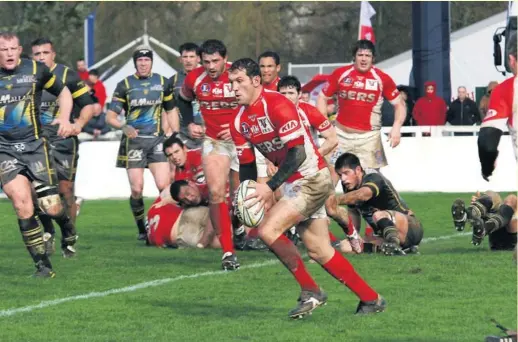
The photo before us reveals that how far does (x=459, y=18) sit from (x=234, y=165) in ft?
148

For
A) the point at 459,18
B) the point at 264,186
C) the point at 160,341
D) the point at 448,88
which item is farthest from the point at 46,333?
the point at 459,18

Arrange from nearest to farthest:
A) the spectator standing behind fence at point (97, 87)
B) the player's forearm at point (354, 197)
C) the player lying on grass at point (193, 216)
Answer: the player's forearm at point (354, 197)
the player lying on grass at point (193, 216)
the spectator standing behind fence at point (97, 87)

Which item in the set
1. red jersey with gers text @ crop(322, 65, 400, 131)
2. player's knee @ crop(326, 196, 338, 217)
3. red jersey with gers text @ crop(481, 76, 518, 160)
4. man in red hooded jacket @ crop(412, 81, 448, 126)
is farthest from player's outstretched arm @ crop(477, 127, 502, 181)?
man in red hooded jacket @ crop(412, 81, 448, 126)

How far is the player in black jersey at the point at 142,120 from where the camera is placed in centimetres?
1786

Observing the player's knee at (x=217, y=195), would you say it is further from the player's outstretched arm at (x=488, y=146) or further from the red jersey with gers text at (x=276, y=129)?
the player's outstretched arm at (x=488, y=146)

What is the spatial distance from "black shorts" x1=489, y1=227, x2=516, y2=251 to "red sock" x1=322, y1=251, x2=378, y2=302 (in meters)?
4.71

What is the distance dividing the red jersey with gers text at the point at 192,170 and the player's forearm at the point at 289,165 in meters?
6.55

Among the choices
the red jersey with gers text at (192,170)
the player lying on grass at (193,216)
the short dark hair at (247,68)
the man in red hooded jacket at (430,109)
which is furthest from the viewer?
the man in red hooded jacket at (430,109)

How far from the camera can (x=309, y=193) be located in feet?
35.6

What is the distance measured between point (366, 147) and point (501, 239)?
2.60 m

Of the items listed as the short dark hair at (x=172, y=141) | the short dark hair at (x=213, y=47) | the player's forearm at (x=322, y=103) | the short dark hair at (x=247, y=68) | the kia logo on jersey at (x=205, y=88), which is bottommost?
the short dark hair at (x=172, y=141)

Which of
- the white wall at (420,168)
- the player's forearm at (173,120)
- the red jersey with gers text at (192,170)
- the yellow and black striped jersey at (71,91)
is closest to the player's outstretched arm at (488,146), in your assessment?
the yellow and black striped jersey at (71,91)

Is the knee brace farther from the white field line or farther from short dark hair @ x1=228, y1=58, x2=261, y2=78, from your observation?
short dark hair @ x1=228, y1=58, x2=261, y2=78

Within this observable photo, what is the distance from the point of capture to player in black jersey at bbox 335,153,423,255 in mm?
14906
